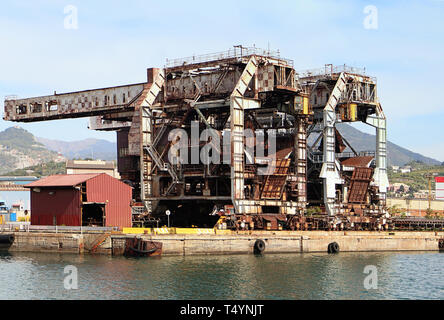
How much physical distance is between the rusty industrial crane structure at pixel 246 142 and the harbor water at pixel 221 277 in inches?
467

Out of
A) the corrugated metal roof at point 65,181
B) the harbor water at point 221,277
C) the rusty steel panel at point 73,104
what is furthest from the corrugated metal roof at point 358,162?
the corrugated metal roof at point 65,181

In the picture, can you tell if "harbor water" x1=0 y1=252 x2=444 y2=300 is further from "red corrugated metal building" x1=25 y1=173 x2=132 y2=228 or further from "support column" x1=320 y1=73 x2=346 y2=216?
"support column" x1=320 y1=73 x2=346 y2=216

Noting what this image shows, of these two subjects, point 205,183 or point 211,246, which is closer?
point 211,246

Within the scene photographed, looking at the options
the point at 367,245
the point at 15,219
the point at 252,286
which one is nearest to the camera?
the point at 252,286

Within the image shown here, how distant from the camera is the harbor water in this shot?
4800 centimetres

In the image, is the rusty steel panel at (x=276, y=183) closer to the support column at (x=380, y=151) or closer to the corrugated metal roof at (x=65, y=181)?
the support column at (x=380, y=151)

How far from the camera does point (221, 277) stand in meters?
54.9

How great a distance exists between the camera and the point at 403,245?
273 ft

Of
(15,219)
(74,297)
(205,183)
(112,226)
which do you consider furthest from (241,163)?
(15,219)

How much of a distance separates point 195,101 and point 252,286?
34.0 metres

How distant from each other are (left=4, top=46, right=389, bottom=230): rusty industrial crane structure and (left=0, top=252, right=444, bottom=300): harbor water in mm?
11873

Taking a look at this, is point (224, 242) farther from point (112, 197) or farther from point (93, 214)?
point (93, 214)

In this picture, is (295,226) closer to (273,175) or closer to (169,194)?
(273,175)

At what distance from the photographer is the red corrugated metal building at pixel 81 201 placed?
241 feet
